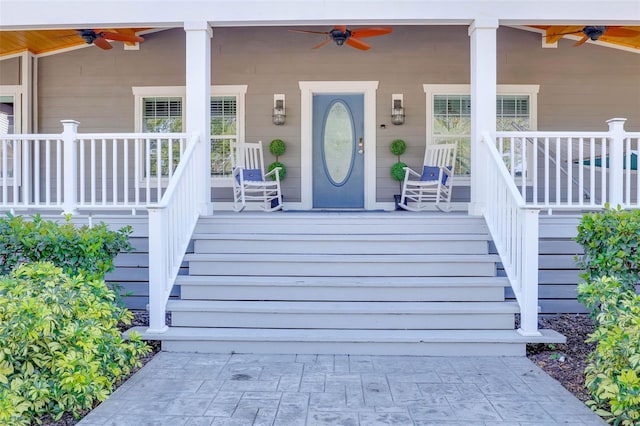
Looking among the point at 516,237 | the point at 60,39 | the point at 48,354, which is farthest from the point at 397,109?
the point at 48,354

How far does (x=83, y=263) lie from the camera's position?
146 inches

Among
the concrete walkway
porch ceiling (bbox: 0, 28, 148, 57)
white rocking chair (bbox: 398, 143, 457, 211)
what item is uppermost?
porch ceiling (bbox: 0, 28, 148, 57)

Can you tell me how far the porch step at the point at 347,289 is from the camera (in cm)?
384

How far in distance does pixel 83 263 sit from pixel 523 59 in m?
5.95

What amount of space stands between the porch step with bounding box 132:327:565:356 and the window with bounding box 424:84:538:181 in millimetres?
3693

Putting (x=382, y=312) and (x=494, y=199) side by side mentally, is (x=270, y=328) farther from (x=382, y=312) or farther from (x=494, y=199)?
(x=494, y=199)

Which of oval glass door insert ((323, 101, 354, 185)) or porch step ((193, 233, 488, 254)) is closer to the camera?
porch step ((193, 233, 488, 254))

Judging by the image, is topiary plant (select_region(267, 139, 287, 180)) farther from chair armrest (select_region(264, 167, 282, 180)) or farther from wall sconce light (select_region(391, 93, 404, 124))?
wall sconce light (select_region(391, 93, 404, 124))

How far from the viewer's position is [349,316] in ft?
12.2

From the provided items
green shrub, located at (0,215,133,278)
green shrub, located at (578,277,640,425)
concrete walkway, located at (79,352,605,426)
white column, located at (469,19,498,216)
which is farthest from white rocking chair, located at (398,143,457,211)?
green shrub, located at (0,215,133,278)

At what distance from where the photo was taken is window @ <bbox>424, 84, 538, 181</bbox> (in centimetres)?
678

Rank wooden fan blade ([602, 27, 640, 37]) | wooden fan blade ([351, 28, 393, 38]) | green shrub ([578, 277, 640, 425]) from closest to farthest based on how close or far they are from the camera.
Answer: green shrub ([578, 277, 640, 425]), wooden fan blade ([351, 28, 393, 38]), wooden fan blade ([602, 27, 640, 37])

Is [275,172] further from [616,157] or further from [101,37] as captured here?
[616,157]

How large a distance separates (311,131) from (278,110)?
0.53 meters
